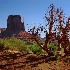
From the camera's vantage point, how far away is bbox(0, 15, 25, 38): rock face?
105 meters

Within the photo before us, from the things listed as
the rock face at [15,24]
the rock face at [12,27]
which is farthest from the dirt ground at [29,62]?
the rock face at [15,24]

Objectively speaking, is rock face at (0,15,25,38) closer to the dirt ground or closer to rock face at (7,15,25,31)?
rock face at (7,15,25,31)

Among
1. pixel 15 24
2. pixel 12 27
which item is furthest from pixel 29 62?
pixel 15 24

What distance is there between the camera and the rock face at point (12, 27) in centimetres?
10525

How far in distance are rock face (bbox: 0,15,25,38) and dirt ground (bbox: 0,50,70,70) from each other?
88053mm

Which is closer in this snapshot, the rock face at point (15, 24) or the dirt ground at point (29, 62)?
the dirt ground at point (29, 62)

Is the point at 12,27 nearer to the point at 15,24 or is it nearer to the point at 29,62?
the point at 15,24

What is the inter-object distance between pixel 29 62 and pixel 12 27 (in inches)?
3792

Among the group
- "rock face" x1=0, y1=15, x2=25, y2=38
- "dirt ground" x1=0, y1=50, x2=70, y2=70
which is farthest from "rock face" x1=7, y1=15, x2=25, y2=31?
"dirt ground" x1=0, y1=50, x2=70, y2=70

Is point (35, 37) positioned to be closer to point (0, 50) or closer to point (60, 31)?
point (60, 31)

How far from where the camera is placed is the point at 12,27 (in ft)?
358

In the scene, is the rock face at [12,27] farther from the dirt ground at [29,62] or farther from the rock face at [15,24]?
the dirt ground at [29,62]

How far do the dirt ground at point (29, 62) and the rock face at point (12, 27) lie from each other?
289 ft

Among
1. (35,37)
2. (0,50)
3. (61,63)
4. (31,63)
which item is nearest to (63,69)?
(61,63)
